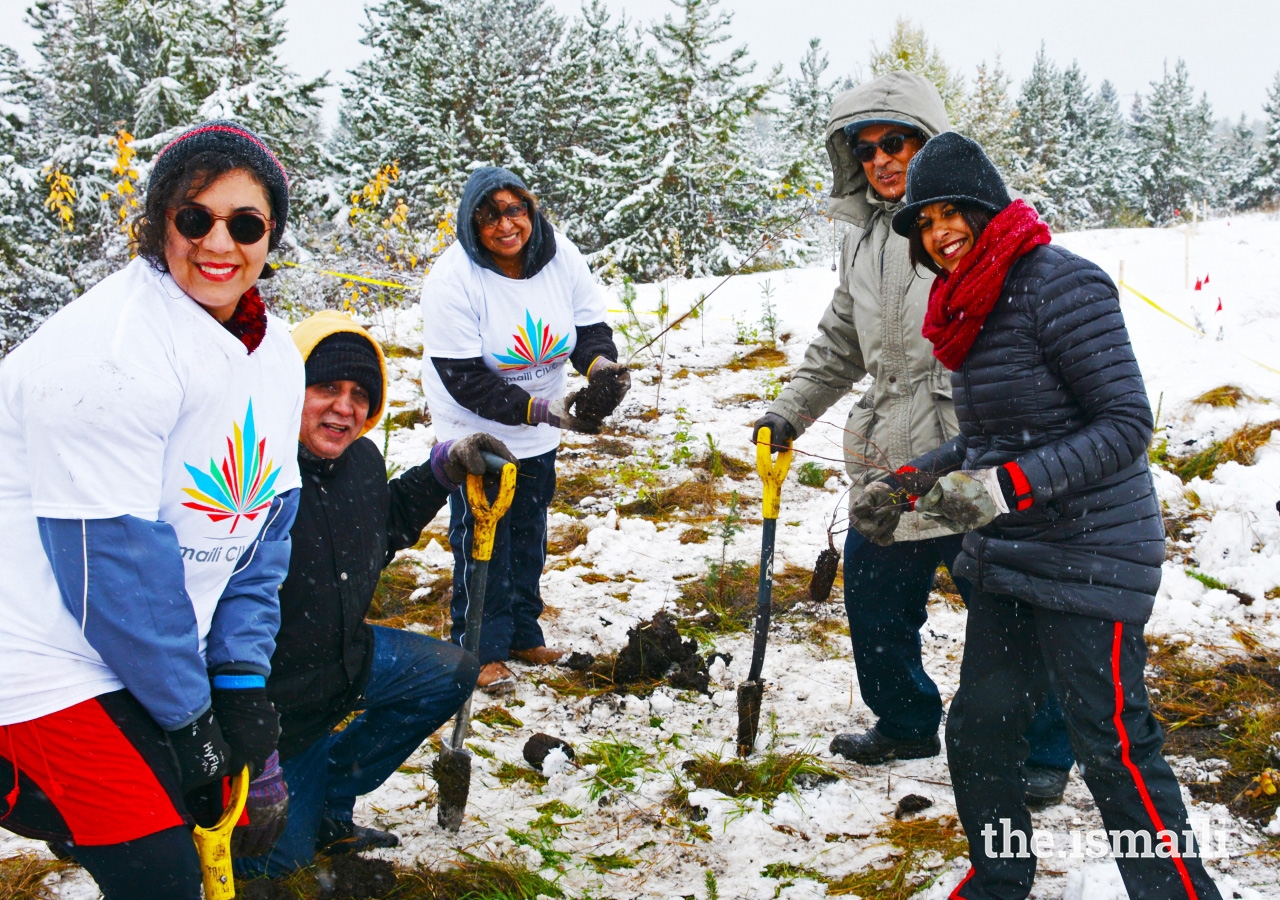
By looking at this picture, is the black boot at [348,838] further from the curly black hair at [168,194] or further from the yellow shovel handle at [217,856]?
the curly black hair at [168,194]

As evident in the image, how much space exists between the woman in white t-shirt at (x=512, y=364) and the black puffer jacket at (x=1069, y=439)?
5.84ft

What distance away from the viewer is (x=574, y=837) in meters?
2.72

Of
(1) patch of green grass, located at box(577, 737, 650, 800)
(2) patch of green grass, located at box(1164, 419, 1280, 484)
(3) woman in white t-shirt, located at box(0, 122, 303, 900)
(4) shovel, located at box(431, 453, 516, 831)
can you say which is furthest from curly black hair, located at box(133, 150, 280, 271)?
(2) patch of green grass, located at box(1164, 419, 1280, 484)

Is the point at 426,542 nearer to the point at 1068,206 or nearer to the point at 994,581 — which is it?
the point at 994,581

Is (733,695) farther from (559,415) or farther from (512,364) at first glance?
(512,364)

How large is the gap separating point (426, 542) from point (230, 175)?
12.1ft

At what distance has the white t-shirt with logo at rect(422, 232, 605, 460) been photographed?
3.54 metres

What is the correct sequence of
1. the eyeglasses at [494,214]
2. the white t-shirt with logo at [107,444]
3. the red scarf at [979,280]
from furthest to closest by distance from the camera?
the eyeglasses at [494,214], the red scarf at [979,280], the white t-shirt with logo at [107,444]

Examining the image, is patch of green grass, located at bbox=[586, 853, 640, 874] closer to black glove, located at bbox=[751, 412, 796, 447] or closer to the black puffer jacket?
the black puffer jacket

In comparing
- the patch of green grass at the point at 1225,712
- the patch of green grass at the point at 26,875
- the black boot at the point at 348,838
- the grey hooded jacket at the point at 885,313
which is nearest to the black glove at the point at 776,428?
the grey hooded jacket at the point at 885,313

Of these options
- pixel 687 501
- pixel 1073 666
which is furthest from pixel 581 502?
pixel 1073 666

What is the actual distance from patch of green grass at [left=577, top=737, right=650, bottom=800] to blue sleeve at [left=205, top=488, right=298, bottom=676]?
1376mm

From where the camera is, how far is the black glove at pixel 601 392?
3533 millimetres

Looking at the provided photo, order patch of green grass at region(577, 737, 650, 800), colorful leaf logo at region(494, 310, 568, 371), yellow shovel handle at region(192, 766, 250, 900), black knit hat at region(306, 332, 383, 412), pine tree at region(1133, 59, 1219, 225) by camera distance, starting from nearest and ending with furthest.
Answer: yellow shovel handle at region(192, 766, 250, 900)
black knit hat at region(306, 332, 383, 412)
patch of green grass at region(577, 737, 650, 800)
colorful leaf logo at region(494, 310, 568, 371)
pine tree at region(1133, 59, 1219, 225)
